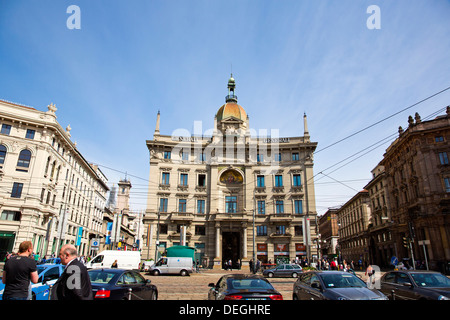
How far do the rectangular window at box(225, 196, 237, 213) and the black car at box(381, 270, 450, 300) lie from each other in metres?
33.6

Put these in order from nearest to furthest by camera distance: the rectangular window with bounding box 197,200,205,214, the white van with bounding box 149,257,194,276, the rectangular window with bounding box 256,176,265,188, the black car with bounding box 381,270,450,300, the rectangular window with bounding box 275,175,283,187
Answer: the black car with bounding box 381,270,450,300
the white van with bounding box 149,257,194,276
the rectangular window with bounding box 197,200,205,214
the rectangular window with bounding box 275,175,283,187
the rectangular window with bounding box 256,176,265,188

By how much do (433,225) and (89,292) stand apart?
44.2m

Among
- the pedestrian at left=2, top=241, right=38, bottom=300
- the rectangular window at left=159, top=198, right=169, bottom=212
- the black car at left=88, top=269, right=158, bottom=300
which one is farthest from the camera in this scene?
the rectangular window at left=159, top=198, right=169, bottom=212

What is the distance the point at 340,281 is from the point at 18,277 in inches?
352

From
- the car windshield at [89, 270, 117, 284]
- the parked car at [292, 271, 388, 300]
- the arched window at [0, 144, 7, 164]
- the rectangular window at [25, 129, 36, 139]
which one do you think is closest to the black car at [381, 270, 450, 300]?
the parked car at [292, 271, 388, 300]

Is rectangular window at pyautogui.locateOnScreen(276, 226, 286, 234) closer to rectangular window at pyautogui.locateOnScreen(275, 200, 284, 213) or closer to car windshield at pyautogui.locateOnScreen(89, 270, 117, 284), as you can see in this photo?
rectangular window at pyautogui.locateOnScreen(275, 200, 284, 213)

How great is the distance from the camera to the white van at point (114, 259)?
27812 millimetres

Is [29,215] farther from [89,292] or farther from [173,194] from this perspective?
[89,292]

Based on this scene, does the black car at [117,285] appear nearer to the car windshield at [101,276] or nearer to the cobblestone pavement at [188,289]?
the car windshield at [101,276]

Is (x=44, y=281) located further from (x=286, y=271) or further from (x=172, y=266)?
(x=286, y=271)

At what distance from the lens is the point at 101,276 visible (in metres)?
9.09

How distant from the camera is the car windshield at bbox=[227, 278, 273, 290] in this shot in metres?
8.30

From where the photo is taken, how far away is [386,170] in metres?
52.4

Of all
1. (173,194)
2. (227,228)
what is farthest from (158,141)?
(227,228)
